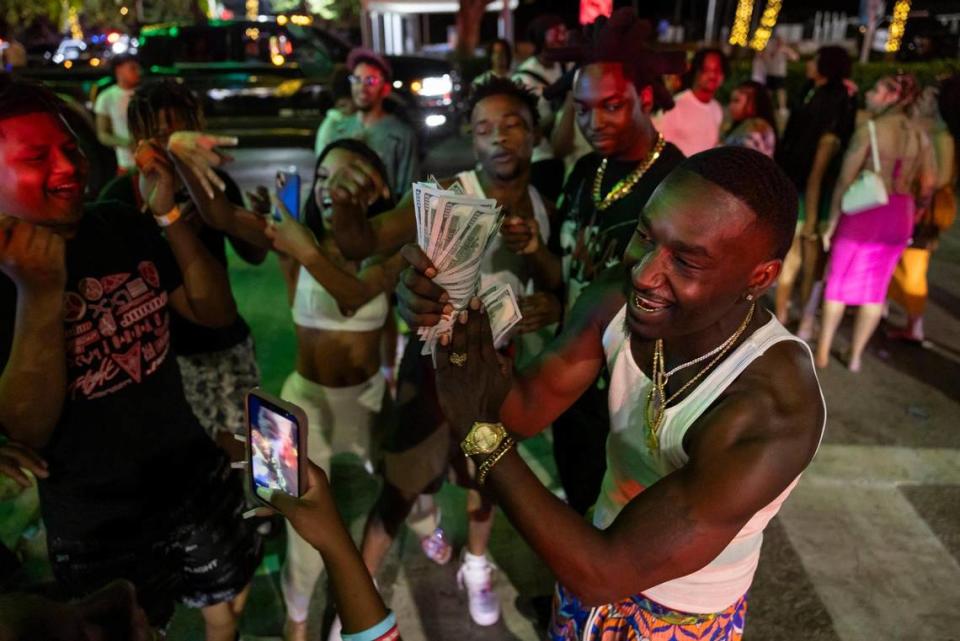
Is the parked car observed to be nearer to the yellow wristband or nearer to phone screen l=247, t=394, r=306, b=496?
the yellow wristband

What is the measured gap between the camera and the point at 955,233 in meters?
8.39

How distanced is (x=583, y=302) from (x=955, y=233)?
27.6 ft

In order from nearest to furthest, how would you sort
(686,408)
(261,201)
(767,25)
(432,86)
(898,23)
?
(686,408) → (261,201) → (432,86) → (898,23) → (767,25)

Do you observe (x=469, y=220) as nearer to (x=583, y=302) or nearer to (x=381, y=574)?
(x=583, y=302)

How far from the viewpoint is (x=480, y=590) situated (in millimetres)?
2949

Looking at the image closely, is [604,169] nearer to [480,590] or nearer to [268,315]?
[480,590]

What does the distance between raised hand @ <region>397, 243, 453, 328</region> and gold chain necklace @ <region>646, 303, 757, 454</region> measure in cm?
49

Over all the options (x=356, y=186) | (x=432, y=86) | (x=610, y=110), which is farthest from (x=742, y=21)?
(x=356, y=186)

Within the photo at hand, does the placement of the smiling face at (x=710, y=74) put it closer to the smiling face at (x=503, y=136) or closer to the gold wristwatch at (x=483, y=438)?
the smiling face at (x=503, y=136)

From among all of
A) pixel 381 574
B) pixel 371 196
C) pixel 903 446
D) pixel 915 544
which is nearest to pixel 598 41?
pixel 371 196

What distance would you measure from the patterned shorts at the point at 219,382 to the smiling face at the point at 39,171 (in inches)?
53.0

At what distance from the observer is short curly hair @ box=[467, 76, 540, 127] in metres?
2.85

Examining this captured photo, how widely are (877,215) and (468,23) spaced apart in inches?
665

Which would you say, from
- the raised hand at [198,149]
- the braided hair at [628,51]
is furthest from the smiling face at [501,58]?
the raised hand at [198,149]
